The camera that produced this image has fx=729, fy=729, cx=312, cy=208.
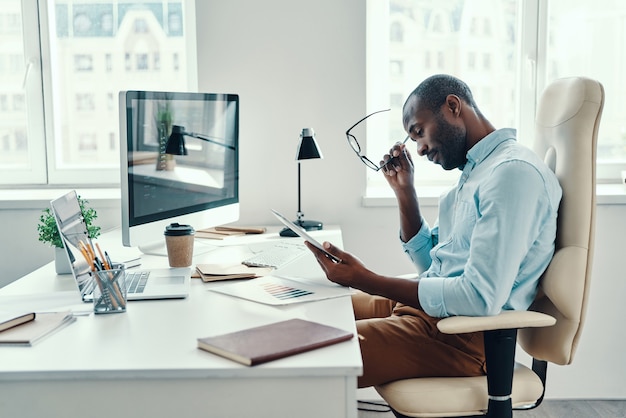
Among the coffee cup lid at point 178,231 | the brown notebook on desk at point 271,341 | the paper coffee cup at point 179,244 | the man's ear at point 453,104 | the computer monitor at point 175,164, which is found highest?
the man's ear at point 453,104

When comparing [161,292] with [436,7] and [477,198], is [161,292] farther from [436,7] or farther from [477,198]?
[436,7]

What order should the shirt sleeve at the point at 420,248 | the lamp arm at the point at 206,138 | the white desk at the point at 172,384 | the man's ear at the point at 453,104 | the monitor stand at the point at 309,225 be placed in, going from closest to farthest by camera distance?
the white desk at the point at 172,384 → the man's ear at the point at 453,104 → the shirt sleeve at the point at 420,248 → the lamp arm at the point at 206,138 → the monitor stand at the point at 309,225

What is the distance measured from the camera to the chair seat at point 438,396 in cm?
160

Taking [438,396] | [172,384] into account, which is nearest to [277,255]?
[438,396]

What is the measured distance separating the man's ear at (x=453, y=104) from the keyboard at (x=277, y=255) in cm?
64

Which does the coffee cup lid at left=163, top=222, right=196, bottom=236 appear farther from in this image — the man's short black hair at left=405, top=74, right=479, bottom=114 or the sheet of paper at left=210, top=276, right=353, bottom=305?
the man's short black hair at left=405, top=74, right=479, bottom=114

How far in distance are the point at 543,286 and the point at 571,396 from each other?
4.92 ft

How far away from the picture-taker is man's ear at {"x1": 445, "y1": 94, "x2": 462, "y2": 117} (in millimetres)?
1881

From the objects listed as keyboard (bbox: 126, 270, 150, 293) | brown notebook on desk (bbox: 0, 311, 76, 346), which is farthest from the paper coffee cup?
brown notebook on desk (bbox: 0, 311, 76, 346)

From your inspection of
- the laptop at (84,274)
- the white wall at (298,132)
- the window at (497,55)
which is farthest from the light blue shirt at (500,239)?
the window at (497,55)

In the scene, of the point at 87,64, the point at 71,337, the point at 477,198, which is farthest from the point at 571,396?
the point at 87,64

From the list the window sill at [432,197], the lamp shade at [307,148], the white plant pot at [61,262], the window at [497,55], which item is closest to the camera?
the white plant pot at [61,262]

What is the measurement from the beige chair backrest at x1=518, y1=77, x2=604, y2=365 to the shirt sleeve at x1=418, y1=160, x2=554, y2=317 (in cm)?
7

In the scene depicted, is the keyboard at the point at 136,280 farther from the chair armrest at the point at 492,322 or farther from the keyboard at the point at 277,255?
the chair armrest at the point at 492,322
